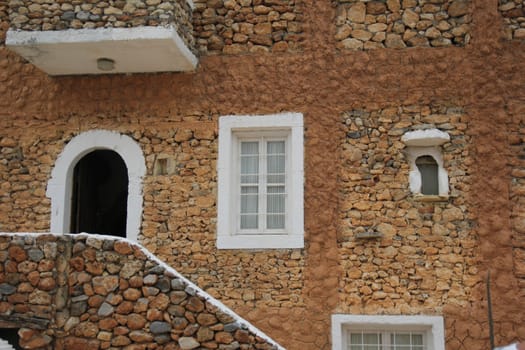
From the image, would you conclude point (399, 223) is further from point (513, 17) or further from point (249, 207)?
point (513, 17)

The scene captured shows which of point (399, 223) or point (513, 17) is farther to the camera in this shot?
point (513, 17)

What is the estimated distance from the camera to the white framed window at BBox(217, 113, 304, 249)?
10.3m

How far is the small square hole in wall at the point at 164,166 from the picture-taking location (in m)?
10.6

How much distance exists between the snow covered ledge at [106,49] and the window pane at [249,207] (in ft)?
6.63

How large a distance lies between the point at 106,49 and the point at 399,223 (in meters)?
4.82

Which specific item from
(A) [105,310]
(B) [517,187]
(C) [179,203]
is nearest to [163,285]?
(A) [105,310]

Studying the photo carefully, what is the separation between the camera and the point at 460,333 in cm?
967

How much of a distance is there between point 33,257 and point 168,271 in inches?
58.3

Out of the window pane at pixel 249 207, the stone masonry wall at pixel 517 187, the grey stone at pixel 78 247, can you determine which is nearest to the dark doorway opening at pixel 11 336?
the grey stone at pixel 78 247

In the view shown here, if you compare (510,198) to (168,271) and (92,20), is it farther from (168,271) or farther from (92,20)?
(92,20)

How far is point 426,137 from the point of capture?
1016cm

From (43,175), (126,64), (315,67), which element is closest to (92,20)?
(126,64)

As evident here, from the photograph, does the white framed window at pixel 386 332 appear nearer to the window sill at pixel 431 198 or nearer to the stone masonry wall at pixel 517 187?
the stone masonry wall at pixel 517 187

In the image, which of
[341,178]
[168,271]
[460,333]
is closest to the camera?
[168,271]
